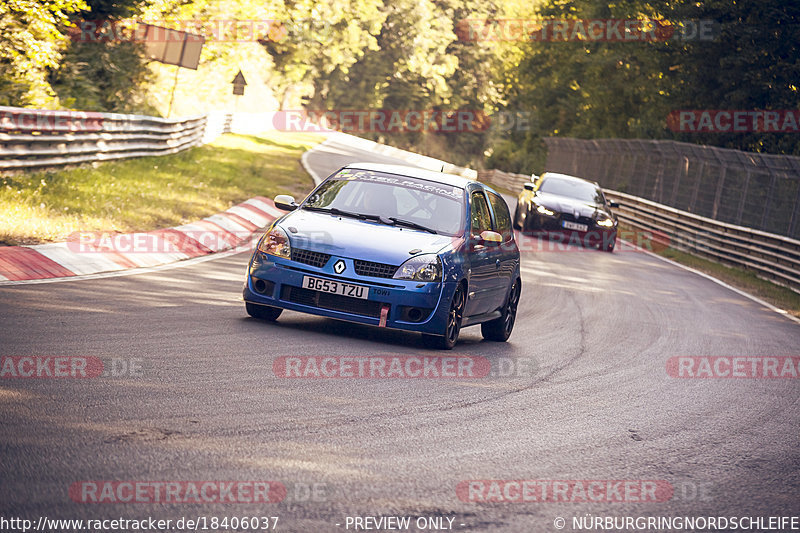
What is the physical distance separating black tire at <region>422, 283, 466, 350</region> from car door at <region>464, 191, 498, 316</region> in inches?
5.8

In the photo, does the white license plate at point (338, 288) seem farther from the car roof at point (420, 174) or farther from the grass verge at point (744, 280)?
the grass verge at point (744, 280)

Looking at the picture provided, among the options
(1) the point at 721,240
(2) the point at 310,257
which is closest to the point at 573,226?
(1) the point at 721,240

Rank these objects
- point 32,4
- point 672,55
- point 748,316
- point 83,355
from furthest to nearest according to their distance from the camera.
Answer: point 672,55 < point 32,4 < point 748,316 < point 83,355

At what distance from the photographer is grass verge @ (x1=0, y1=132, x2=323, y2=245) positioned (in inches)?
509

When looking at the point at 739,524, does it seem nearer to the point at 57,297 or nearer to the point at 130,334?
the point at 130,334

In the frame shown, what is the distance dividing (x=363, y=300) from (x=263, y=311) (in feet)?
3.76

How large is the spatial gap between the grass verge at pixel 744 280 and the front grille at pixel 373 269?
10.1 metres

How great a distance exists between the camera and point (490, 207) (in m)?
11.2

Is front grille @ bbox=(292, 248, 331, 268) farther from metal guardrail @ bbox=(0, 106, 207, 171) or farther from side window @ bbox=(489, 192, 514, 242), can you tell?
metal guardrail @ bbox=(0, 106, 207, 171)

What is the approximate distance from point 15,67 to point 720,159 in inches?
716

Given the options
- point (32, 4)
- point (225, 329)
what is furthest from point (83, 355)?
point (32, 4)

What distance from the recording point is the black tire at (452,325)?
9.42 meters
